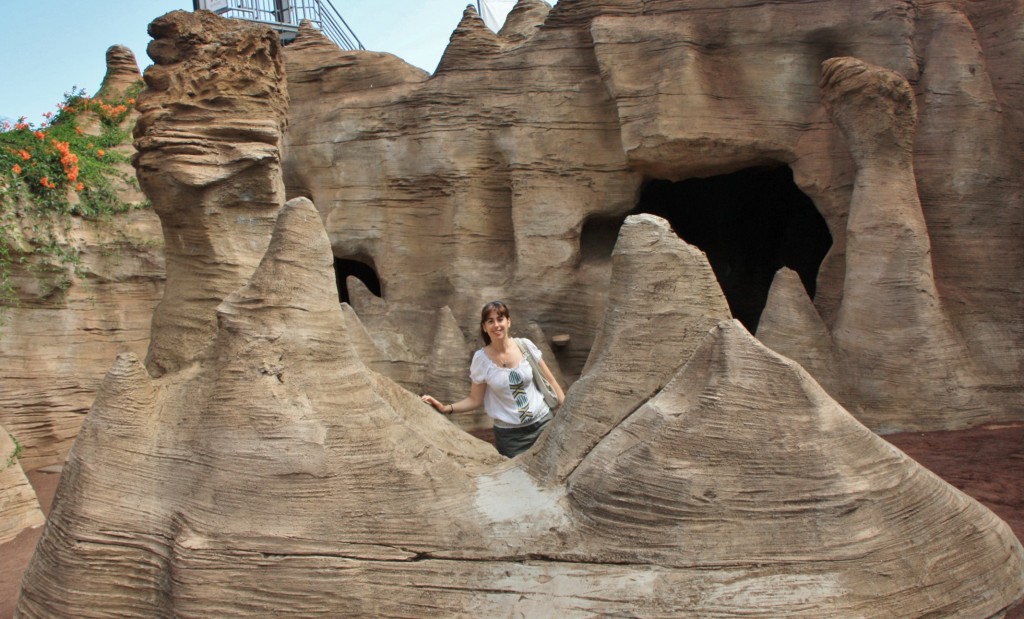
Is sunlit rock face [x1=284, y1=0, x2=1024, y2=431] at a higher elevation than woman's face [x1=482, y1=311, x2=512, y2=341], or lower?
higher

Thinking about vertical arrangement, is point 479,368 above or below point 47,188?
below

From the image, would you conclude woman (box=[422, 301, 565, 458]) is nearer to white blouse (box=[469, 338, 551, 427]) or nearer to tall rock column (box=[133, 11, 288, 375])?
white blouse (box=[469, 338, 551, 427])

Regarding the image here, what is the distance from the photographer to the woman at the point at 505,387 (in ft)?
13.0

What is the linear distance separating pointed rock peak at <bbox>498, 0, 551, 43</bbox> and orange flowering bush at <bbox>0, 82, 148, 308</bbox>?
4979 mm

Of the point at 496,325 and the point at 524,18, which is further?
the point at 524,18

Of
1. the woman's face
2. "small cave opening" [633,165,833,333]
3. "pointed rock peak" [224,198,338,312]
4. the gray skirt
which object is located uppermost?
"small cave opening" [633,165,833,333]

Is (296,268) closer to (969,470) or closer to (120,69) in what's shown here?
(969,470)

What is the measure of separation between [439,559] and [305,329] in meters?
1.02

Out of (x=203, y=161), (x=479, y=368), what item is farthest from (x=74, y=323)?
(x=479, y=368)

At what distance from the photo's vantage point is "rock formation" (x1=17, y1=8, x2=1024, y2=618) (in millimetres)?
2584

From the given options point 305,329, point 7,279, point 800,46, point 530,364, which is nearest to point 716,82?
point 800,46

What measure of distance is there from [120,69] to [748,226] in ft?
28.6

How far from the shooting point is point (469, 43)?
938cm

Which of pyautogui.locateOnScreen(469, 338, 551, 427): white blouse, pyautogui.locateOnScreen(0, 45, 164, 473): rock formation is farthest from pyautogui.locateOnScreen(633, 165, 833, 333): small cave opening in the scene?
pyautogui.locateOnScreen(469, 338, 551, 427): white blouse
